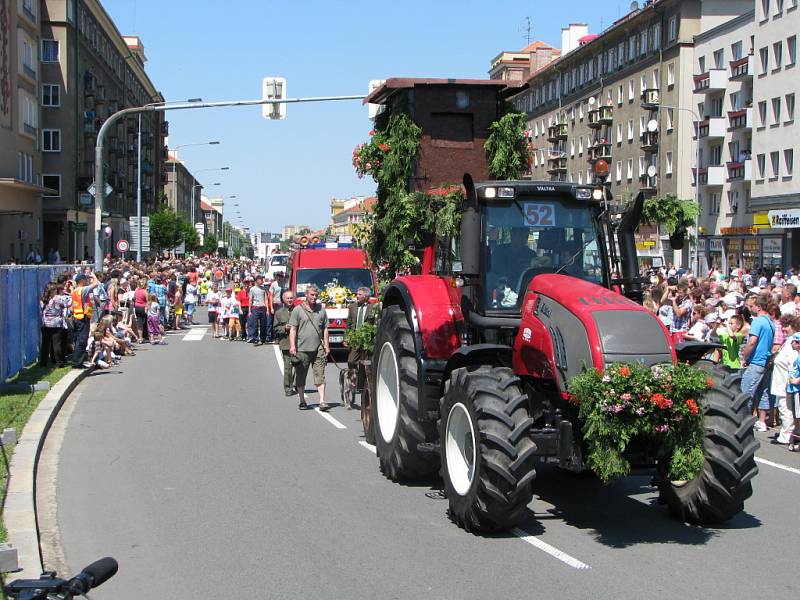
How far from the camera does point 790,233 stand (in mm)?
48188

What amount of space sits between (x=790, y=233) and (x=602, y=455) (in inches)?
1736

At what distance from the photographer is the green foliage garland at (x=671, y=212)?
31.0 feet

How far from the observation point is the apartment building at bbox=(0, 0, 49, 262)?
47844 mm

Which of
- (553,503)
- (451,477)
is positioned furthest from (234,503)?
(553,503)

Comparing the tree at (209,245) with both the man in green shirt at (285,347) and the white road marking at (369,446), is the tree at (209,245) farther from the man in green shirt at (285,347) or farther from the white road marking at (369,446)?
the white road marking at (369,446)

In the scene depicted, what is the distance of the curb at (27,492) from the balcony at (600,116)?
2351 inches

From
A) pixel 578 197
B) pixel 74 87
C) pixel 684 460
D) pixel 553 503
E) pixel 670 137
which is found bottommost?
pixel 553 503

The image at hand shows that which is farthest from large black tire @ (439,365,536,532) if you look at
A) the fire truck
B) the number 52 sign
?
the fire truck

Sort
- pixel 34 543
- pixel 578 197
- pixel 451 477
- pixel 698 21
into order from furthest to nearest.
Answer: pixel 698 21, pixel 578 197, pixel 451 477, pixel 34 543

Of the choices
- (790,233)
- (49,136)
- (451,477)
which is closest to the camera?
(451,477)

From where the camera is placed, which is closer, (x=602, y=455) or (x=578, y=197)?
(x=602, y=455)

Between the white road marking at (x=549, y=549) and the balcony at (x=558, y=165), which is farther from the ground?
the balcony at (x=558, y=165)

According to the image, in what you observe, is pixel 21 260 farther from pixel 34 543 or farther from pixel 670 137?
pixel 34 543

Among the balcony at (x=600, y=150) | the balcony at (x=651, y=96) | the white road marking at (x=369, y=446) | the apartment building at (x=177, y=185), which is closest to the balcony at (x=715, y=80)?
the balcony at (x=651, y=96)
